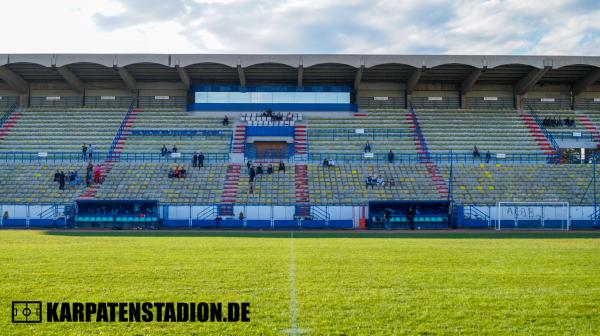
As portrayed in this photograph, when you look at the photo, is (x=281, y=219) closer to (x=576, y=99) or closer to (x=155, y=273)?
(x=155, y=273)

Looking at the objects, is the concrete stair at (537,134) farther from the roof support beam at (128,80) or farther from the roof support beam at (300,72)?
the roof support beam at (128,80)

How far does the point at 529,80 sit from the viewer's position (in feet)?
169

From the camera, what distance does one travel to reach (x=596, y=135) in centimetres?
4978

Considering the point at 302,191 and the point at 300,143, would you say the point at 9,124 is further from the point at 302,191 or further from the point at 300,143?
the point at 302,191

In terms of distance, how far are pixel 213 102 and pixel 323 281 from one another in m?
42.8

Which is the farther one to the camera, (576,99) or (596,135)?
(576,99)

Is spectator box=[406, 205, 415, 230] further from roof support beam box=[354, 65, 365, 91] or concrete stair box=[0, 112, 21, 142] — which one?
concrete stair box=[0, 112, 21, 142]

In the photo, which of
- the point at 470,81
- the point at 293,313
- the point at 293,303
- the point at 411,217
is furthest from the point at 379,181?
the point at 293,313

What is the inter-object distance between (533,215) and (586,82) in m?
22.9

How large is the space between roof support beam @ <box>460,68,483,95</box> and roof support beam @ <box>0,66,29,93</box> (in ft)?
136

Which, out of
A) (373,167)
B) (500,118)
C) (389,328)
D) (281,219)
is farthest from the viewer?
(500,118)

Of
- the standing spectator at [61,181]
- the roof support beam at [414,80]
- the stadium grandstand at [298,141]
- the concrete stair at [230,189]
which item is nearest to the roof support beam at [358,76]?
the stadium grandstand at [298,141]

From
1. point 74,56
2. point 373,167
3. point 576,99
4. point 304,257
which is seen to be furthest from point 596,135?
point 74,56

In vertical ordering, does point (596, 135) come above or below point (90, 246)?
above
